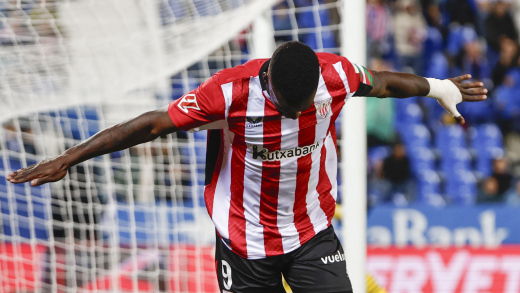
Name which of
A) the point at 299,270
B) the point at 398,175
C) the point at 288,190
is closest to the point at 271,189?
the point at 288,190

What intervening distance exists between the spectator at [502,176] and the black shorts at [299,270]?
5.27 m

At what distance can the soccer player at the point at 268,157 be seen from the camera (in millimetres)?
2033

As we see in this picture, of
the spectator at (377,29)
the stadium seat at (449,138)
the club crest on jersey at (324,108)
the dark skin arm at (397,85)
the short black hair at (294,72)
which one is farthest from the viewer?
the spectator at (377,29)

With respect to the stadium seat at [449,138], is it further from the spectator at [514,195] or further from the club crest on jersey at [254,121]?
the club crest on jersey at [254,121]

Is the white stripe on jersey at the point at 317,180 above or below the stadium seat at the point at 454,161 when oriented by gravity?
above

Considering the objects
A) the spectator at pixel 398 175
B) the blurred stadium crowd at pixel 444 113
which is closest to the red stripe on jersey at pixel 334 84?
the blurred stadium crowd at pixel 444 113

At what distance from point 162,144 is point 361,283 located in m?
1.97

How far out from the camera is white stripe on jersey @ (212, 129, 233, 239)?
7.65 ft

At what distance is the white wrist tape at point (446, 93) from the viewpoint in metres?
2.38

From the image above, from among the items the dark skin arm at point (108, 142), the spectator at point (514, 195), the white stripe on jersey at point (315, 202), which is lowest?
the spectator at point (514, 195)

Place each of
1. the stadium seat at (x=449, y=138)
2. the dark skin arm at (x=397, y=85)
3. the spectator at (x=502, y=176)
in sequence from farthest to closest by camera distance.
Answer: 1. the stadium seat at (x=449, y=138)
2. the spectator at (x=502, y=176)
3. the dark skin arm at (x=397, y=85)

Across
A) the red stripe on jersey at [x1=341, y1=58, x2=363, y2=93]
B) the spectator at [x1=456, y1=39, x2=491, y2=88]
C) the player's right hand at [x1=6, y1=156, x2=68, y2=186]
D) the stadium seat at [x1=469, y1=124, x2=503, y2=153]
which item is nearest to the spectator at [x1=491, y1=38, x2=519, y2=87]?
the spectator at [x1=456, y1=39, x2=491, y2=88]

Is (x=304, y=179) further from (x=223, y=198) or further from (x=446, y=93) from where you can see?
(x=446, y=93)

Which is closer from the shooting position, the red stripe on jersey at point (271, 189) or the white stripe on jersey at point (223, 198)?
the red stripe on jersey at point (271, 189)
